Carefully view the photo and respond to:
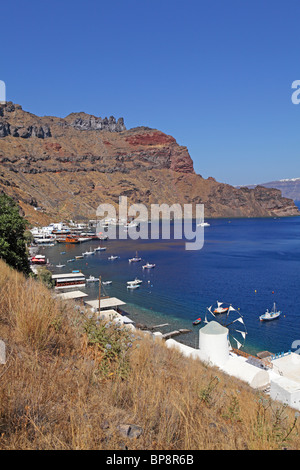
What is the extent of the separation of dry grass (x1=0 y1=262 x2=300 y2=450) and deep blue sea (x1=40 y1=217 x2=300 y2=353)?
1951 cm

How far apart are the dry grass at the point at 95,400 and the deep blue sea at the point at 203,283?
64.0ft

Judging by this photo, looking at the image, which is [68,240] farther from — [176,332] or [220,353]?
[220,353]

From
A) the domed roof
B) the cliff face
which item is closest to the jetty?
the domed roof

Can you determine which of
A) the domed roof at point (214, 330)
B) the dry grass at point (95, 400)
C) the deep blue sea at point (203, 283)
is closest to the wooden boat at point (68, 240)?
the deep blue sea at point (203, 283)

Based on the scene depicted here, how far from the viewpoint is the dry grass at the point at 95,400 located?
2199 millimetres

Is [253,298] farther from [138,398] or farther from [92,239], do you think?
[92,239]

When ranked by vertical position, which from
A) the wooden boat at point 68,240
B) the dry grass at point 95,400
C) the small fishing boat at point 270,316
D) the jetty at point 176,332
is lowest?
the jetty at point 176,332

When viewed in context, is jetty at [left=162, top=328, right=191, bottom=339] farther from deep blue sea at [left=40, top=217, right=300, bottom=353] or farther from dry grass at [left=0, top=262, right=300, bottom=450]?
dry grass at [left=0, top=262, right=300, bottom=450]

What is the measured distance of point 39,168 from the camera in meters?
135

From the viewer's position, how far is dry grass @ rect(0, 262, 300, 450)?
2.20 metres

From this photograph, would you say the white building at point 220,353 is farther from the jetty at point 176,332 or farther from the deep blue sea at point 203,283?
the jetty at point 176,332

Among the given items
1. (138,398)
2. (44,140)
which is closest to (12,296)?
(138,398)
